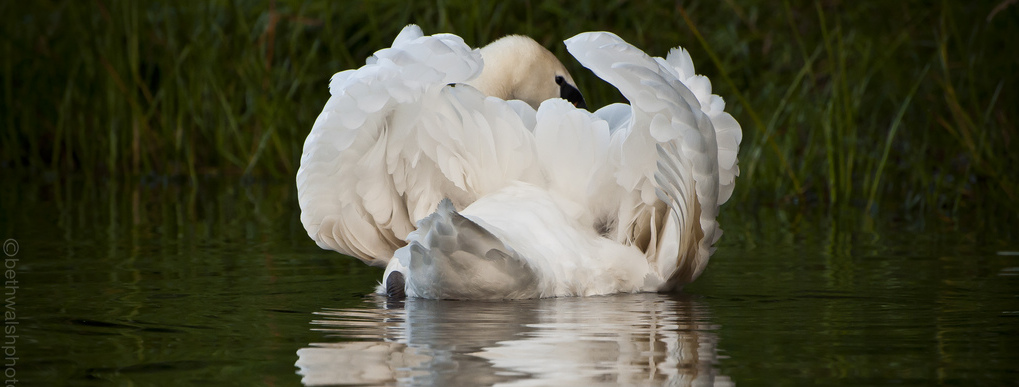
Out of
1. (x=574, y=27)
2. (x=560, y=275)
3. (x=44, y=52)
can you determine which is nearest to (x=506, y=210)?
(x=560, y=275)

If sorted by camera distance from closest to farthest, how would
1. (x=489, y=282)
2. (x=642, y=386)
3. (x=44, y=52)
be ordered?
(x=642, y=386), (x=489, y=282), (x=44, y=52)

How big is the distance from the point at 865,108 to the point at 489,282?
5.44 m

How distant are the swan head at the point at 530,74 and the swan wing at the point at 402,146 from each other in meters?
1.01

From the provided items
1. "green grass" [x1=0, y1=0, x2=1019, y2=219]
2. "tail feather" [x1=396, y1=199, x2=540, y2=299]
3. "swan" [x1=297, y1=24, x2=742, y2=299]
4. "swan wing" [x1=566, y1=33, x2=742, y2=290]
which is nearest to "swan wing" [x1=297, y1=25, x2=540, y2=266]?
"swan" [x1=297, y1=24, x2=742, y2=299]

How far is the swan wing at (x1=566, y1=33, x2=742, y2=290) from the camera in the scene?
3.86 metres

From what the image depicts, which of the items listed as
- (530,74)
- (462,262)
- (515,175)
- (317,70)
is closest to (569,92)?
(530,74)

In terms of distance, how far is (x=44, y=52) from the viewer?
10477mm

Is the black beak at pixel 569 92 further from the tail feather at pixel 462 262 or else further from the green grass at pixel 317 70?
the green grass at pixel 317 70

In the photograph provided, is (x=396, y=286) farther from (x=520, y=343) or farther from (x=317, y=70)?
(x=317, y=70)

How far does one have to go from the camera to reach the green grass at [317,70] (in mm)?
7863

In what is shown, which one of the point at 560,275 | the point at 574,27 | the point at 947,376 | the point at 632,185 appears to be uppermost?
the point at 574,27

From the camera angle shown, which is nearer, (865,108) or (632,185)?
(632,185)

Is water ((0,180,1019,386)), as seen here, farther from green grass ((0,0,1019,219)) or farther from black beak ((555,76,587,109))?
green grass ((0,0,1019,219))

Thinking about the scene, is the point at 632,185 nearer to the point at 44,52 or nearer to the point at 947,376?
the point at 947,376
